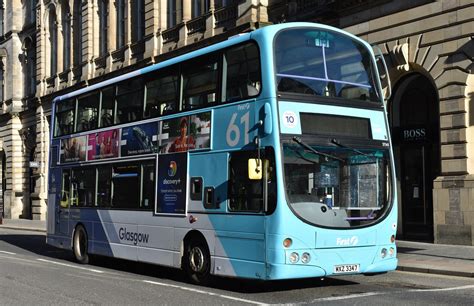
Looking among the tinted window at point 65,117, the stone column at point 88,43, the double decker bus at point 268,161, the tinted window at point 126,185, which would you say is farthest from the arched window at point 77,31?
the double decker bus at point 268,161

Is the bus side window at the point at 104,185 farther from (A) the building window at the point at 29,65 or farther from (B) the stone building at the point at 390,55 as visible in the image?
(A) the building window at the point at 29,65

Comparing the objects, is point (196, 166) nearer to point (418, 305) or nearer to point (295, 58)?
point (295, 58)

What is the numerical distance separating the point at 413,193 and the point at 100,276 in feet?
36.3

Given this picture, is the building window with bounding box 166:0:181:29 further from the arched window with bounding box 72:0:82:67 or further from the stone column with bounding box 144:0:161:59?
the arched window with bounding box 72:0:82:67

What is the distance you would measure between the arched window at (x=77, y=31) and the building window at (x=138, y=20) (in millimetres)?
7725

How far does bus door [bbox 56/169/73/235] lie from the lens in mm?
15789

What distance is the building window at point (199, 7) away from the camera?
92.8ft

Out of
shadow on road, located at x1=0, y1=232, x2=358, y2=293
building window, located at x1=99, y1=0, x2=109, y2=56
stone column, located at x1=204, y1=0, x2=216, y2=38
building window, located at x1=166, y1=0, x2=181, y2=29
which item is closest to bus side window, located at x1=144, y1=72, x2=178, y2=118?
shadow on road, located at x1=0, y1=232, x2=358, y2=293

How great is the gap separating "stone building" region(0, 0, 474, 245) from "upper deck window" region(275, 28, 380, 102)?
8.06 m

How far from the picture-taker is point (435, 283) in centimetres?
1132

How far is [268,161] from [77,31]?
113 ft

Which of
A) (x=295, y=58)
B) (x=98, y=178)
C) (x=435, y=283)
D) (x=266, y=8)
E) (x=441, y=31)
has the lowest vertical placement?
(x=435, y=283)

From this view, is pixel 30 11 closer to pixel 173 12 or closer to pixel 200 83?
pixel 173 12

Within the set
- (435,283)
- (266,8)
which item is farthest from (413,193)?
(266,8)
